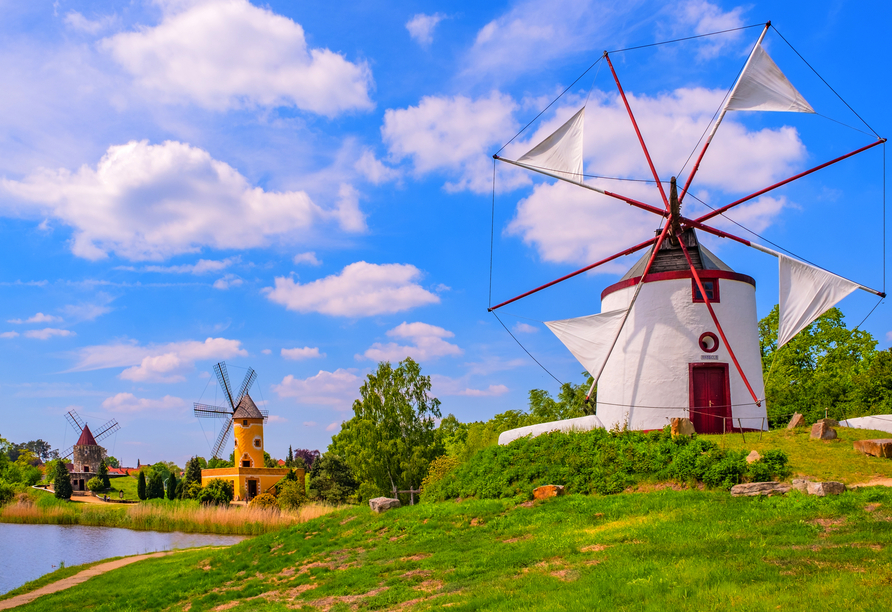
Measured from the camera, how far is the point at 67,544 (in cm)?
2986

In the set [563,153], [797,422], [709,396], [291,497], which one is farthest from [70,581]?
[291,497]

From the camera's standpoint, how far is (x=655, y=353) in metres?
20.8

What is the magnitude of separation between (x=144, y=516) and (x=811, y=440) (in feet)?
104

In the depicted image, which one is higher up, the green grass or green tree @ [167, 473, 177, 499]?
the green grass

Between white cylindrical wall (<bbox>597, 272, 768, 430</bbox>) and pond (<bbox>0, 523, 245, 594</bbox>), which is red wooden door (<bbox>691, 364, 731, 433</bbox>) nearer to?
Answer: white cylindrical wall (<bbox>597, 272, 768, 430</bbox>)

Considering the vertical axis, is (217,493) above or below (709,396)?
below

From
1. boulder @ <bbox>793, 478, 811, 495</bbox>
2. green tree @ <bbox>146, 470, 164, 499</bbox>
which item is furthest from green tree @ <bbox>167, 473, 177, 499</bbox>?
boulder @ <bbox>793, 478, 811, 495</bbox>

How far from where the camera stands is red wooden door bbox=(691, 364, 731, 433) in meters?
20.3

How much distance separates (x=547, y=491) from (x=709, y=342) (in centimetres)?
802

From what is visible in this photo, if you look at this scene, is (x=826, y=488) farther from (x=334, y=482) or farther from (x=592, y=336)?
(x=334, y=482)

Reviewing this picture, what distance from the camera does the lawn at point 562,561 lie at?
26.9ft

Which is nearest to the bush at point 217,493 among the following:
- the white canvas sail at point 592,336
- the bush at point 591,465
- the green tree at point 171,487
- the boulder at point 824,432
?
the green tree at point 171,487

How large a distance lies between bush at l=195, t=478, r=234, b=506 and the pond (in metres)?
10.8

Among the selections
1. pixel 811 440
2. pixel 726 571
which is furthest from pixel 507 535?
pixel 811 440
